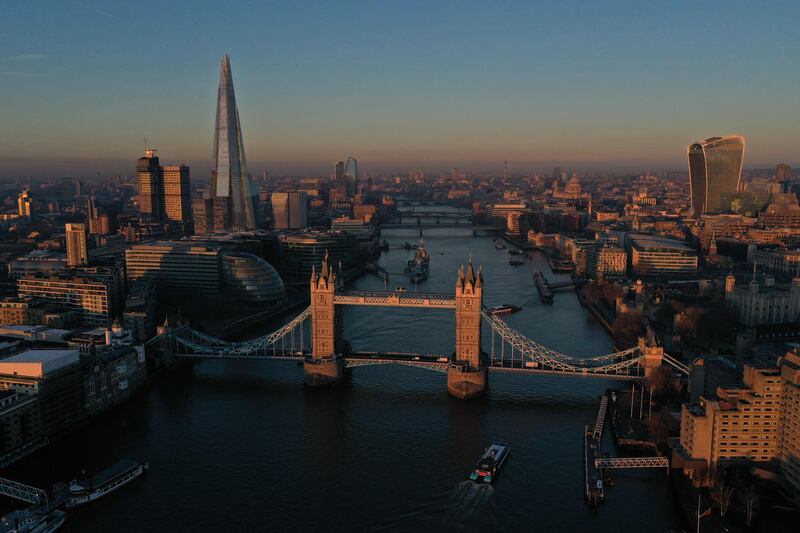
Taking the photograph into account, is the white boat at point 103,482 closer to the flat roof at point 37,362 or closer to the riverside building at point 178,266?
the flat roof at point 37,362

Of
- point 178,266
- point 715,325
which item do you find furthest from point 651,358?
point 178,266

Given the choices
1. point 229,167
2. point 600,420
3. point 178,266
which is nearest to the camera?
point 600,420

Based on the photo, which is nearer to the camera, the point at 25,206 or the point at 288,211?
the point at 288,211

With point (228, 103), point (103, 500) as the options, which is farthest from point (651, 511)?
point (228, 103)

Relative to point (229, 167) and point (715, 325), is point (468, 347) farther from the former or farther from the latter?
point (229, 167)

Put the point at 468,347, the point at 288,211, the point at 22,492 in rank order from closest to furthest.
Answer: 1. the point at 22,492
2. the point at 468,347
3. the point at 288,211

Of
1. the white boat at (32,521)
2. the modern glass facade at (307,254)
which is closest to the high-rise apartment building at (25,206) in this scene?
the modern glass facade at (307,254)

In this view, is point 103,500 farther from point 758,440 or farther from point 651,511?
point 758,440
